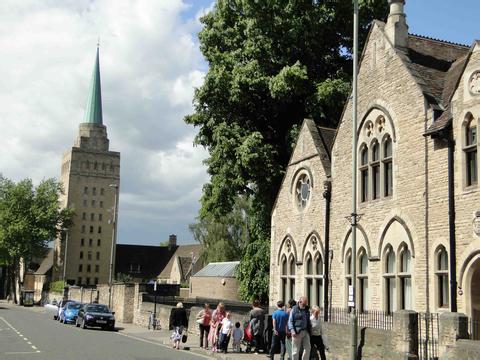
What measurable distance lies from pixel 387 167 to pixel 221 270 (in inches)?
1507

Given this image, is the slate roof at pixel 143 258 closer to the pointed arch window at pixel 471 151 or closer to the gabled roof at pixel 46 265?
the gabled roof at pixel 46 265

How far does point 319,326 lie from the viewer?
1614 centimetres

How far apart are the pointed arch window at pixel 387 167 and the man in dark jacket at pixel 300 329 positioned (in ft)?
20.8

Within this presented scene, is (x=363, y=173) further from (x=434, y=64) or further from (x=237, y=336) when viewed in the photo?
(x=237, y=336)

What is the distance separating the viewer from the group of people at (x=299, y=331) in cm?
1513

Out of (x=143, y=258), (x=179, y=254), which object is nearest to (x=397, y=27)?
(x=179, y=254)

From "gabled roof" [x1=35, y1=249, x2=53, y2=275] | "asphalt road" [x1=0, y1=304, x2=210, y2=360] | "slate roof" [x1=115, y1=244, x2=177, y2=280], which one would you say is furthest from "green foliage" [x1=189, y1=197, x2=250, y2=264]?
"gabled roof" [x1=35, y1=249, x2=53, y2=275]

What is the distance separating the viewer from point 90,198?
392ft

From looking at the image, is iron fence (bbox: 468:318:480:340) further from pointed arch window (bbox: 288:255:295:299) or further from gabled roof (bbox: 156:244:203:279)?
gabled roof (bbox: 156:244:203:279)

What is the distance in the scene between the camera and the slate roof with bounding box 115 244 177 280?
401 ft

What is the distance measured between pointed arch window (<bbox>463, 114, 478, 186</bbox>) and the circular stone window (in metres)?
9.13

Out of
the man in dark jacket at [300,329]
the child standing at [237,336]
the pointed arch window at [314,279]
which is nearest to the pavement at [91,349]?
the child standing at [237,336]

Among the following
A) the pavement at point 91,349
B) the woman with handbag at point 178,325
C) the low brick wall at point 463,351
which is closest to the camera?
the low brick wall at point 463,351

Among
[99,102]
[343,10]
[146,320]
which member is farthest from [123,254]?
[343,10]
